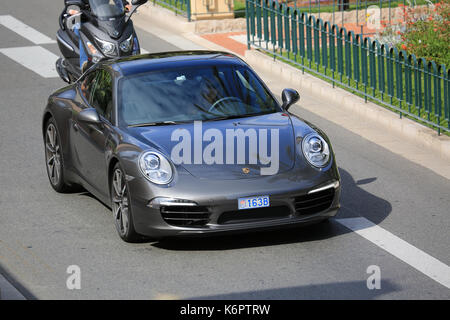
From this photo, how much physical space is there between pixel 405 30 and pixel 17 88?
6.30m

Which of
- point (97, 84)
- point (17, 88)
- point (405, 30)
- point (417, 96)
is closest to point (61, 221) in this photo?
point (97, 84)

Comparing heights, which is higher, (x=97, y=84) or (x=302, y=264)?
(x=97, y=84)

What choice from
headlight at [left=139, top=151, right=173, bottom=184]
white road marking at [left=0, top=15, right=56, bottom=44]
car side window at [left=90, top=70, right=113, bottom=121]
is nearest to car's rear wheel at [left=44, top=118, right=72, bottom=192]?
car side window at [left=90, top=70, right=113, bottom=121]

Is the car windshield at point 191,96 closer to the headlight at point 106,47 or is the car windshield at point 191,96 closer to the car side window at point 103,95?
the car side window at point 103,95

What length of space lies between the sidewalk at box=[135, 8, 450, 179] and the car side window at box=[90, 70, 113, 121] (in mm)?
4041

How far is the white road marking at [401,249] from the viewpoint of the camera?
336 inches

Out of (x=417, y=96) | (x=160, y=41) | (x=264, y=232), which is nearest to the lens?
(x=264, y=232)

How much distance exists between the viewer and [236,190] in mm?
8844

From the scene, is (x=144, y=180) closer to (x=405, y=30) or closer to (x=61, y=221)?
(x=61, y=221)

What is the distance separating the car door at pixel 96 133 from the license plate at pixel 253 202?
1528 mm

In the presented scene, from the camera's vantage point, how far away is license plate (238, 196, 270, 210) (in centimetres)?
884

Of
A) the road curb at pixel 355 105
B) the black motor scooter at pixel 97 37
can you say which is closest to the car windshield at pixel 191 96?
the road curb at pixel 355 105

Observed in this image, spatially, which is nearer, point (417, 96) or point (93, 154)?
point (93, 154)
